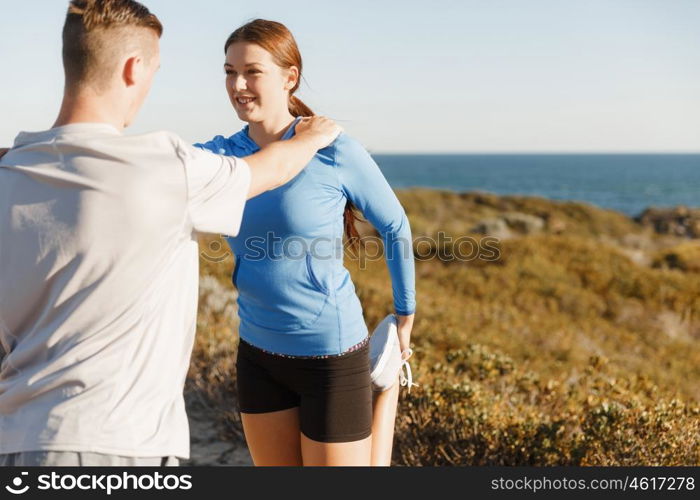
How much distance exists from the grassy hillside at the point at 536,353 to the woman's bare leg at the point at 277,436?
6.13ft

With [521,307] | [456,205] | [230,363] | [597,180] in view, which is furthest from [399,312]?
[597,180]

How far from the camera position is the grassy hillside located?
4.17 m

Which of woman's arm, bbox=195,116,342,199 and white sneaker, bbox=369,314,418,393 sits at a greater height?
woman's arm, bbox=195,116,342,199

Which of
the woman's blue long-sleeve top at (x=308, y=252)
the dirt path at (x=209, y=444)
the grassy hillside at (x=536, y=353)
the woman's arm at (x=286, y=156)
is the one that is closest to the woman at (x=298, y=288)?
the woman's blue long-sleeve top at (x=308, y=252)

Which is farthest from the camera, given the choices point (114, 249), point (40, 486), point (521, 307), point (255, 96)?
point (521, 307)

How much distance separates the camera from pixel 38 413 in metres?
1.51

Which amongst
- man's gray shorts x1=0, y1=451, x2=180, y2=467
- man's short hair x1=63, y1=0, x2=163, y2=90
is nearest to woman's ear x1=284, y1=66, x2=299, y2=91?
man's short hair x1=63, y1=0, x2=163, y2=90

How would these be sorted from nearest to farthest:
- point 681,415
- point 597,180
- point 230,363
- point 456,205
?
point 681,415 → point 230,363 → point 456,205 → point 597,180

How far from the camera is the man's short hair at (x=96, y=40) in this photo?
159cm

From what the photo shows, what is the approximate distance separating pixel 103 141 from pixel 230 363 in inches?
160

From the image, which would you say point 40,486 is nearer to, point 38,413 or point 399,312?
point 38,413

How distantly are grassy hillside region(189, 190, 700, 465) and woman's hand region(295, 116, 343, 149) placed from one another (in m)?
2.47

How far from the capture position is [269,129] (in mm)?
2660

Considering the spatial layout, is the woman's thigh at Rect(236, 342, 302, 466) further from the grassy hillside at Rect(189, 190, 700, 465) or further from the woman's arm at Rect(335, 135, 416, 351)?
the grassy hillside at Rect(189, 190, 700, 465)
